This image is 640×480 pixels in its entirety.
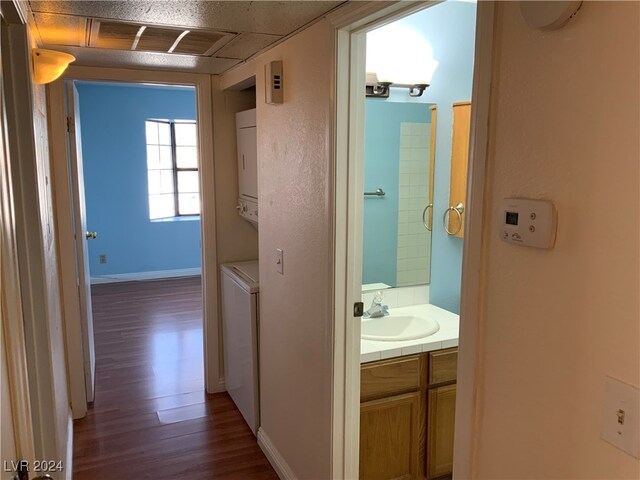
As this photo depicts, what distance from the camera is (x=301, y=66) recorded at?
2.18 m

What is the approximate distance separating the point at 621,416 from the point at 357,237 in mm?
1214

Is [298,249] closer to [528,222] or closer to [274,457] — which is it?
[274,457]

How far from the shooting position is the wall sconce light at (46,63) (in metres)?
1.91

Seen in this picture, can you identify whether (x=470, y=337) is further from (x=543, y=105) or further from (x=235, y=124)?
(x=235, y=124)

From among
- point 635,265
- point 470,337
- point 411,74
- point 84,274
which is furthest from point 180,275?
point 635,265

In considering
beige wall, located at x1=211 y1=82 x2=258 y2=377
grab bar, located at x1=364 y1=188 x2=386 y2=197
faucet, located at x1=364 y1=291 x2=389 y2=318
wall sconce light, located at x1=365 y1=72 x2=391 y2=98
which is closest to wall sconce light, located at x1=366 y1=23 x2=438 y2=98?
wall sconce light, located at x1=365 y1=72 x2=391 y2=98

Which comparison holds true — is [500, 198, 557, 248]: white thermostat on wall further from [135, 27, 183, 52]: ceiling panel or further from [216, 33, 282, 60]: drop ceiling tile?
[135, 27, 183, 52]: ceiling panel

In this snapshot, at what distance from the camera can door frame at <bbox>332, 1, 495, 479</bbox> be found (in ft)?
3.94

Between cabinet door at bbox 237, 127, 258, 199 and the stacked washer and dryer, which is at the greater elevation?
cabinet door at bbox 237, 127, 258, 199

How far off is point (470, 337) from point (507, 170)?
410mm

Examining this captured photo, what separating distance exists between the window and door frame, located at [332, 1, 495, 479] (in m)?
5.12

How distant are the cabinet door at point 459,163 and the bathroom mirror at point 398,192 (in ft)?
0.37

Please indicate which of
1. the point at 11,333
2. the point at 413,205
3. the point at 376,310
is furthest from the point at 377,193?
the point at 11,333

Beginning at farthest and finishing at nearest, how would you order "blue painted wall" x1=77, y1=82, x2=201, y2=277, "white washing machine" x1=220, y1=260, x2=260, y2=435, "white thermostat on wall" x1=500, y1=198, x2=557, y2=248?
"blue painted wall" x1=77, y1=82, x2=201, y2=277, "white washing machine" x1=220, y1=260, x2=260, y2=435, "white thermostat on wall" x1=500, y1=198, x2=557, y2=248
